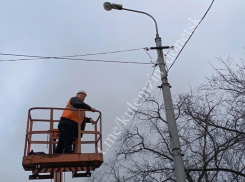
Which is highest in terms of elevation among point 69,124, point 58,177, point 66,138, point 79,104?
point 79,104

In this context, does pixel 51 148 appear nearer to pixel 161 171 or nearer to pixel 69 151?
pixel 69 151

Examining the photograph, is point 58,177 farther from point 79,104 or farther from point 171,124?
point 171,124

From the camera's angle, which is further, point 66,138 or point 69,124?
point 69,124

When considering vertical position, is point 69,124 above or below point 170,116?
above

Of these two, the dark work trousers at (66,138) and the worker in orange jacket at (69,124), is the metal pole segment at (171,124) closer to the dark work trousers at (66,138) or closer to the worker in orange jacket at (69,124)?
the worker in orange jacket at (69,124)

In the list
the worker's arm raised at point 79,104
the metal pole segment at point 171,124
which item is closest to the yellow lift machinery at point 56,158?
the worker's arm raised at point 79,104

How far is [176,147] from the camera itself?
5934 millimetres

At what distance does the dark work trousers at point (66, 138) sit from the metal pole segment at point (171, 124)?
8.92ft

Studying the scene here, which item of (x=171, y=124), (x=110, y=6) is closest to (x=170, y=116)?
(x=171, y=124)

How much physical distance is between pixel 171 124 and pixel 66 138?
2.87m

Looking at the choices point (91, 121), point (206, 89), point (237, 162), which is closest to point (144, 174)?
point (237, 162)

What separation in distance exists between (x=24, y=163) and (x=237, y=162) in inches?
304

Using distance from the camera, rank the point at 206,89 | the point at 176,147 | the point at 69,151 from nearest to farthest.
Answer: the point at 176,147, the point at 69,151, the point at 206,89

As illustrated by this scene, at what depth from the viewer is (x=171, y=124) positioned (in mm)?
6203
